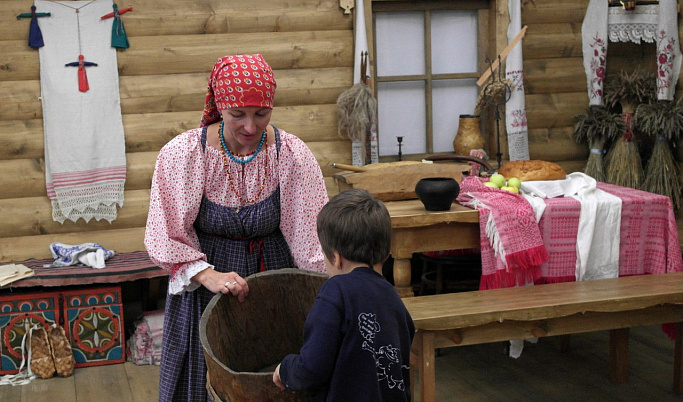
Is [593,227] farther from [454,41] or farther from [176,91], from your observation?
[176,91]

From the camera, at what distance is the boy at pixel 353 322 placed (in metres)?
1.66

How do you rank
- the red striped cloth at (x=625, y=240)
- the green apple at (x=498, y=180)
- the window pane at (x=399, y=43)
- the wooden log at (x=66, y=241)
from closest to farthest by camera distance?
1. the red striped cloth at (x=625, y=240)
2. the green apple at (x=498, y=180)
3. the wooden log at (x=66, y=241)
4. the window pane at (x=399, y=43)

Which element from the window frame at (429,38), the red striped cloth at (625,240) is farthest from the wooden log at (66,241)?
the red striped cloth at (625,240)

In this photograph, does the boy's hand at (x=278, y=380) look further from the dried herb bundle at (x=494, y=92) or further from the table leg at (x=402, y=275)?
the dried herb bundle at (x=494, y=92)

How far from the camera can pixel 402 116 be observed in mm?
5164

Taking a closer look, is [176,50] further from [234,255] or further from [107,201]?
[234,255]

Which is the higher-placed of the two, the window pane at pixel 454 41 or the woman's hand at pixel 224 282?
the window pane at pixel 454 41

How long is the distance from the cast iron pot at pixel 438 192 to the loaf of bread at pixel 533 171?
51 centimetres

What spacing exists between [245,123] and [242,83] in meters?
0.11

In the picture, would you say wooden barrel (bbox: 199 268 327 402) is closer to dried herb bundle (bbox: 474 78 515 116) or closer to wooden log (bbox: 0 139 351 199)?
wooden log (bbox: 0 139 351 199)

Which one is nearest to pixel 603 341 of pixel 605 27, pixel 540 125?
pixel 540 125

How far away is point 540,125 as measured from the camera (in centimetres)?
522

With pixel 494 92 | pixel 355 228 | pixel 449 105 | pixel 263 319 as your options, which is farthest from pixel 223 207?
pixel 449 105

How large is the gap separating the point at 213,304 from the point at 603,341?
309 centimetres
